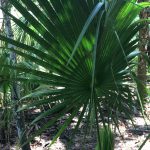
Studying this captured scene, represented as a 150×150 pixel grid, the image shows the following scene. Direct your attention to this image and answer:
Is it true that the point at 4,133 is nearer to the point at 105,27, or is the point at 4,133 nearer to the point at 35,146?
the point at 35,146

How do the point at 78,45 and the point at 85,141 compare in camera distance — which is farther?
the point at 85,141

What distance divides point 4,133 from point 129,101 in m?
3.08

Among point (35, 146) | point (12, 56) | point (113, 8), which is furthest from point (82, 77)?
point (35, 146)

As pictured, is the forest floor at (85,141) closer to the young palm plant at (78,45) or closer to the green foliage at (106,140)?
the green foliage at (106,140)

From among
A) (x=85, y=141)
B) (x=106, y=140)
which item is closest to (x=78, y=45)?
(x=106, y=140)

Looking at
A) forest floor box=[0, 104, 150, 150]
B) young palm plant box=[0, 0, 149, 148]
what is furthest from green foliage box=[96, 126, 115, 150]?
forest floor box=[0, 104, 150, 150]

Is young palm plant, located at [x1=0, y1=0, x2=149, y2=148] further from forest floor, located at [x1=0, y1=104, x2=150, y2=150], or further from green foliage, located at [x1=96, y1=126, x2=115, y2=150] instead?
forest floor, located at [x1=0, y1=104, x2=150, y2=150]

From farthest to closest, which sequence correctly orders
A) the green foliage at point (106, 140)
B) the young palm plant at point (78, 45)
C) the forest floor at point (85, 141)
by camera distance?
1. the forest floor at point (85, 141)
2. the green foliage at point (106, 140)
3. the young palm plant at point (78, 45)

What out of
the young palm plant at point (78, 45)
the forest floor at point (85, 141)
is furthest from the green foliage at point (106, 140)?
the forest floor at point (85, 141)

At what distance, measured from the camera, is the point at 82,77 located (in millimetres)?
2020

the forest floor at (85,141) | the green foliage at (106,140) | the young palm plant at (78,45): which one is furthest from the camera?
Answer: the forest floor at (85,141)

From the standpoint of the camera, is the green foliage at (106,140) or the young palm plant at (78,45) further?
the green foliage at (106,140)

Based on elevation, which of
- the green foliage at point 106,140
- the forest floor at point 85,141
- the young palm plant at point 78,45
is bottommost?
the forest floor at point 85,141

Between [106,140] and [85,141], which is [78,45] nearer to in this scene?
[106,140]
